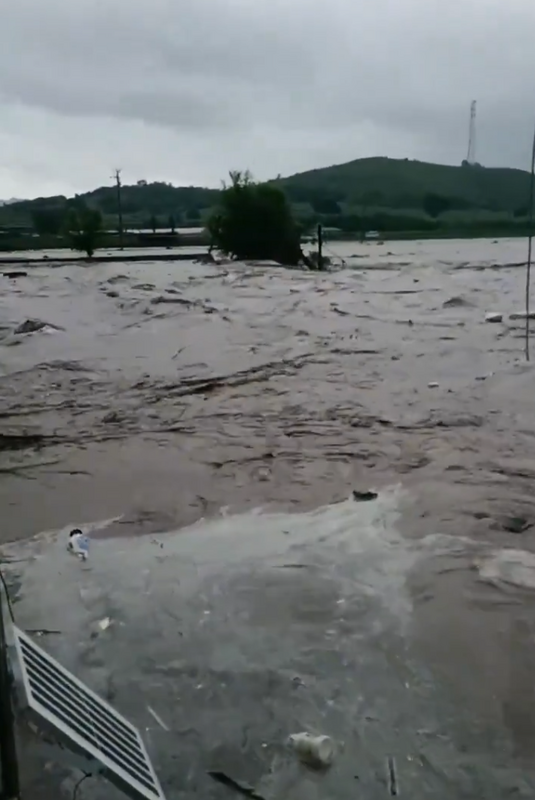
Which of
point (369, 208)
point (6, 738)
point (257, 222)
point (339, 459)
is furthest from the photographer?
point (369, 208)

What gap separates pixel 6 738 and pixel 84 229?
4353 centimetres

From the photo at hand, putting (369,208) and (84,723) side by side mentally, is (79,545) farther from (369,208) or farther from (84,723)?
(369,208)

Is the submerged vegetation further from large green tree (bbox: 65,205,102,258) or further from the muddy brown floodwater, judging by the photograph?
the muddy brown floodwater

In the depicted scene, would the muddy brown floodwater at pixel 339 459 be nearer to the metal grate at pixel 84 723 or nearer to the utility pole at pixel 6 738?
the metal grate at pixel 84 723

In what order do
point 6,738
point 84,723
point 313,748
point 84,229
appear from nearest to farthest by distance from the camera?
point 6,738, point 84,723, point 313,748, point 84,229

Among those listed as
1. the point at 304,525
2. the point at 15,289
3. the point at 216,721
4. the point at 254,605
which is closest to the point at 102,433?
the point at 304,525

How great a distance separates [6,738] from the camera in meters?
1.60

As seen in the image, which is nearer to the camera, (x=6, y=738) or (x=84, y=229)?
(x=6, y=738)

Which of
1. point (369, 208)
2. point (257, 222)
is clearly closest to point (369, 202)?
point (369, 208)

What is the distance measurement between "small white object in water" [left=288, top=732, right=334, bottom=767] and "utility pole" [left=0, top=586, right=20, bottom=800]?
2.65ft

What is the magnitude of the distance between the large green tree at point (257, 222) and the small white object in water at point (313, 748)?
30.8 meters

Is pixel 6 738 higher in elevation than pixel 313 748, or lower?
higher

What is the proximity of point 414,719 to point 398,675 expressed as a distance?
8.9 inches

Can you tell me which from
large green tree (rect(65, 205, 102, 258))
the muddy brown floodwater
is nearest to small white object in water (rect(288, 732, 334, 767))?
the muddy brown floodwater
